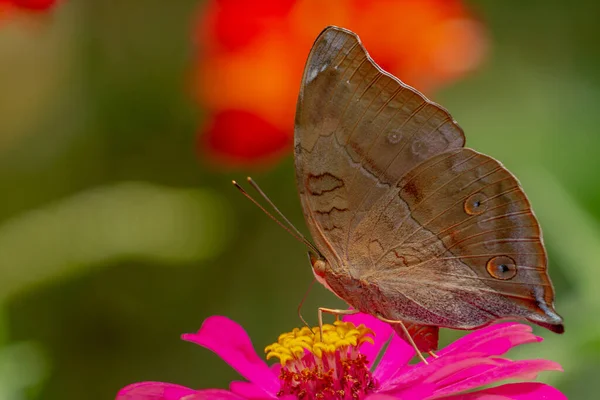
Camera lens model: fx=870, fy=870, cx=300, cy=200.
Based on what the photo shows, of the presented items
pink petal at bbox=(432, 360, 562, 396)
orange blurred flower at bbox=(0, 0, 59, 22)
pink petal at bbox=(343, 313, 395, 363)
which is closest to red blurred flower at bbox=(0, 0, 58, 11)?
orange blurred flower at bbox=(0, 0, 59, 22)

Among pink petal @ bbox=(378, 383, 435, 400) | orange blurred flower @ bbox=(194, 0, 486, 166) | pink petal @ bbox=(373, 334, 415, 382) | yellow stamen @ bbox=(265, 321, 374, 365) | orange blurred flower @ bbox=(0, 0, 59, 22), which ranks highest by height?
orange blurred flower @ bbox=(194, 0, 486, 166)

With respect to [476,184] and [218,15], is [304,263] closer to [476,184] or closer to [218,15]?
[218,15]

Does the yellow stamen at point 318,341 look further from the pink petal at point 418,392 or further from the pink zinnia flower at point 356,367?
the pink petal at point 418,392

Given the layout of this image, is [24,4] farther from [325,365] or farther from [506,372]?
[506,372]

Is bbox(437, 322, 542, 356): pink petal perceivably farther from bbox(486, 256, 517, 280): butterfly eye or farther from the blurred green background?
the blurred green background

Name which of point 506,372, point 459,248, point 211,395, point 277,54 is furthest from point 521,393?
point 277,54

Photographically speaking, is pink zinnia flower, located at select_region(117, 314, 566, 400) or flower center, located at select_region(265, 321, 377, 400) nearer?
pink zinnia flower, located at select_region(117, 314, 566, 400)

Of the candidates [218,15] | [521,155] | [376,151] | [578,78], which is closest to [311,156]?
[376,151]
